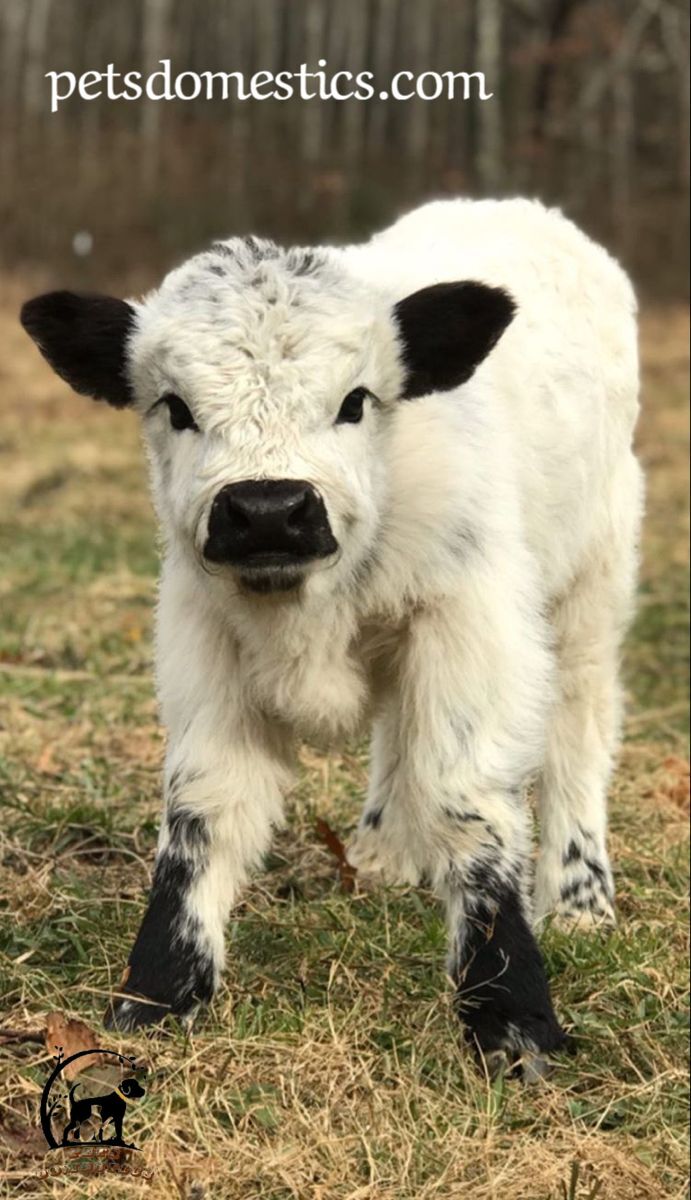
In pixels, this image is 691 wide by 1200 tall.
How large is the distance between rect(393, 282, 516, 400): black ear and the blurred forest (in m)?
16.0

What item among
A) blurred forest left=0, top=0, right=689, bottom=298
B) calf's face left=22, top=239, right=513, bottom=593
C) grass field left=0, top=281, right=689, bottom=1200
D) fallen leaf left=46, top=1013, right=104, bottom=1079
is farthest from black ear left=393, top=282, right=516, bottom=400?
blurred forest left=0, top=0, right=689, bottom=298

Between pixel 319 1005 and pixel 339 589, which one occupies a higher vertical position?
pixel 339 589

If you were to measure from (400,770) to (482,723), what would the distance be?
0.28 meters

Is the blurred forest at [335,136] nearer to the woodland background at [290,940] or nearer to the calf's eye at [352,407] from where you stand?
the woodland background at [290,940]

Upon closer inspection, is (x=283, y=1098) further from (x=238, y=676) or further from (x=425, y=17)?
(x=425, y=17)

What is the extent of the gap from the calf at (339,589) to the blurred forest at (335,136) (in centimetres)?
1606

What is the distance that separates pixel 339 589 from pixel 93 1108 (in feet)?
4.54

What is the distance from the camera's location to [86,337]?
4637 millimetres

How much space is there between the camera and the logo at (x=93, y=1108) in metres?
3.97

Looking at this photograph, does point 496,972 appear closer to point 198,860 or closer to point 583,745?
point 198,860

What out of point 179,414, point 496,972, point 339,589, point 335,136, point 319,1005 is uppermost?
point 335,136

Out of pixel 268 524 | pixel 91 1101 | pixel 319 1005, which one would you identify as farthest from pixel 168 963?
pixel 268 524

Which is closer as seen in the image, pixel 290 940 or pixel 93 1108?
pixel 93 1108

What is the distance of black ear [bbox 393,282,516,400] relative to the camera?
182 inches
